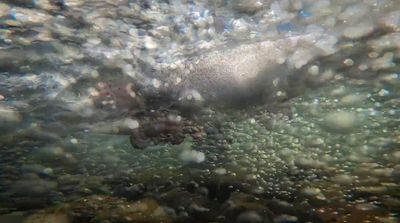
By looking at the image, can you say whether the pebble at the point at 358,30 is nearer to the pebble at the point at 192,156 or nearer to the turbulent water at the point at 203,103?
the turbulent water at the point at 203,103

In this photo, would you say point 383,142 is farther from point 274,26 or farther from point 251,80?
point 274,26

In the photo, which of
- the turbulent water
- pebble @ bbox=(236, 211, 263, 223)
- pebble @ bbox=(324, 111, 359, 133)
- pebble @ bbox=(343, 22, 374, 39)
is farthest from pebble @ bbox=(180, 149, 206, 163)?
pebble @ bbox=(343, 22, 374, 39)

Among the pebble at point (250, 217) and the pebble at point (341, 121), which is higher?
the pebble at point (341, 121)

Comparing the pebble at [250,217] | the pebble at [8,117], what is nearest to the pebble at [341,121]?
the pebble at [250,217]

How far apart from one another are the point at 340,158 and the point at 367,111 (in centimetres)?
236

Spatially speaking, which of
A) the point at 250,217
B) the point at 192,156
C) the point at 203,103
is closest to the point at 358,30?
the point at 203,103

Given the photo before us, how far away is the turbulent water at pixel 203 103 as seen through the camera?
5590mm

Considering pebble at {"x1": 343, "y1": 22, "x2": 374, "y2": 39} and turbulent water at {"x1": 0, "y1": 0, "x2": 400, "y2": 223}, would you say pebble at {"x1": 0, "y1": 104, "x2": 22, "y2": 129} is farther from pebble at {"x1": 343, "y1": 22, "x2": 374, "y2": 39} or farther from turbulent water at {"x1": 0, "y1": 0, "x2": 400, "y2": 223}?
pebble at {"x1": 343, "y1": 22, "x2": 374, "y2": 39}

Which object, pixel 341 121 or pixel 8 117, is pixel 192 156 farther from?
pixel 8 117

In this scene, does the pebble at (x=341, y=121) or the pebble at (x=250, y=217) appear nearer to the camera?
the pebble at (x=341, y=121)

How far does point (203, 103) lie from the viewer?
7.54 metres

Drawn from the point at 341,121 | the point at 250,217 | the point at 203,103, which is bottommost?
the point at 250,217

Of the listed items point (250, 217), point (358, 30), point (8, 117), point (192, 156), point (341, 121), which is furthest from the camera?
point (250, 217)

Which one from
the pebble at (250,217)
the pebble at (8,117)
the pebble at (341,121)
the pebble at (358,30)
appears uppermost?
the pebble at (358,30)
